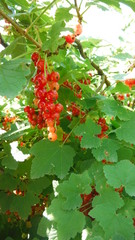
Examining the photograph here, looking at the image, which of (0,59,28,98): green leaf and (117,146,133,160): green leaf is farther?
(117,146,133,160): green leaf

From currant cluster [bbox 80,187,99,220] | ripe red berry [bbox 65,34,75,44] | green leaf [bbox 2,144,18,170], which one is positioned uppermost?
ripe red berry [bbox 65,34,75,44]

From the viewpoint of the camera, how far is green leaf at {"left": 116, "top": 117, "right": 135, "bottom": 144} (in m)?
0.96

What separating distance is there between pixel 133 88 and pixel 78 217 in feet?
1.59

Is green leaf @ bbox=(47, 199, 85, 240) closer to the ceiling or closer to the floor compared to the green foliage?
closer to the floor

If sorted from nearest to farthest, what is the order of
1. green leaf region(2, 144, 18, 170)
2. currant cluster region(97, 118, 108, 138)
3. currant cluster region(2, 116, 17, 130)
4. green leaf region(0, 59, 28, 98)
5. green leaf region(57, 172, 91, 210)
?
green leaf region(0, 59, 28, 98) < green leaf region(57, 172, 91, 210) < currant cluster region(97, 118, 108, 138) < green leaf region(2, 144, 18, 170) < currant cluster region(2, 116, 17, 130)

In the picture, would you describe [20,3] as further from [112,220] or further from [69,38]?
[112,220]

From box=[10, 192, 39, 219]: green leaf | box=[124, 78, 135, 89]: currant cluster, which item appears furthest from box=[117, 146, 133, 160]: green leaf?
box=[10, 192, 39, 219]: green leaf

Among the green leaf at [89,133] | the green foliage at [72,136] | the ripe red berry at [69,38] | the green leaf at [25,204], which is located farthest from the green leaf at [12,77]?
the green leaf at [25,204]

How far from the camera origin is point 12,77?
34.0 inches

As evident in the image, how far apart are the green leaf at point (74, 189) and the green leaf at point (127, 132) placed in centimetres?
16

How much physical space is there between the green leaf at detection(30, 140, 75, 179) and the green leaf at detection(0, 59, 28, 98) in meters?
0.29

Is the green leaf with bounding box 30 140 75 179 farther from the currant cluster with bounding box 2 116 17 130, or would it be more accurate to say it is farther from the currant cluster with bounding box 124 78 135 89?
the currant cluster with bounding box 2 116 17 130

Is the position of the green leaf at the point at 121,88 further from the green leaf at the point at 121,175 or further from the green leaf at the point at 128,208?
the green leaf at the point at 128,208

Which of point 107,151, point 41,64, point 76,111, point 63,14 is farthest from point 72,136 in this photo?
point 63,14
